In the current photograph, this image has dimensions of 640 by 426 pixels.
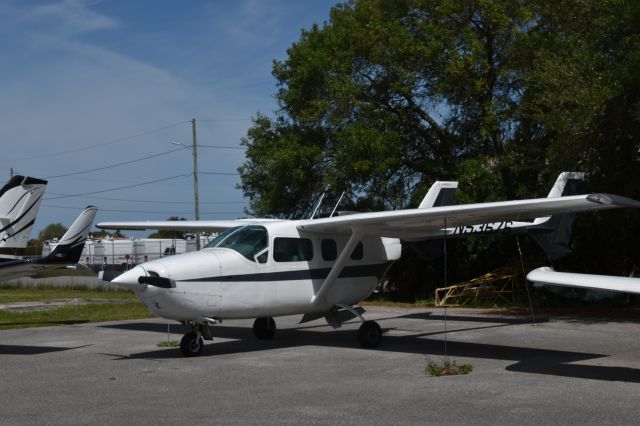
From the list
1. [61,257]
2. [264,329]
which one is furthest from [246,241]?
[61,257]

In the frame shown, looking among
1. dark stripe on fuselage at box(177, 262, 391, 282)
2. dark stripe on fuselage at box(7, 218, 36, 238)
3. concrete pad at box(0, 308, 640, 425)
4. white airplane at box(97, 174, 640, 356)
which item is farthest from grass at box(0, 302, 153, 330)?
dark stripe on fuselage at box(177, 262, 391, 282)

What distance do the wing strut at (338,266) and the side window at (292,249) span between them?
0.50 metres

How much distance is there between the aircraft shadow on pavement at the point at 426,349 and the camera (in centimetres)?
1022

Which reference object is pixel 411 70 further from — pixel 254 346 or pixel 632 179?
pixel 254 346

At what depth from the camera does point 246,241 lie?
12.9m

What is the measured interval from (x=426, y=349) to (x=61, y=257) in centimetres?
872

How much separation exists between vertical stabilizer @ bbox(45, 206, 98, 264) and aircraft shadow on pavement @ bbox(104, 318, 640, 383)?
8.03ft

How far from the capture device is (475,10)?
78.2ft

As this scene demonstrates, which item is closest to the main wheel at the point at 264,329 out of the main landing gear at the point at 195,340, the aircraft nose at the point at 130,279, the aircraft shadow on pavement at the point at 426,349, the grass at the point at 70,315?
the aircraft shadow on pavement at the point at 426,349

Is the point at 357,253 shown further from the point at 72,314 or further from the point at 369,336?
the point at 72,314

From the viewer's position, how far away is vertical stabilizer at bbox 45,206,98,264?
1742 cm

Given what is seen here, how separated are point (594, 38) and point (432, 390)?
11.6 metres

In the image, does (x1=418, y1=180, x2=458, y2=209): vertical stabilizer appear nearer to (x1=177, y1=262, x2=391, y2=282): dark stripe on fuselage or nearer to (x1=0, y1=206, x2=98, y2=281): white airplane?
(x1=177, y1=262, x2=391, y2=282): dark stripe on fuselage

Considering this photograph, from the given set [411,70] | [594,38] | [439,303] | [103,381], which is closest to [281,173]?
[411,70]
